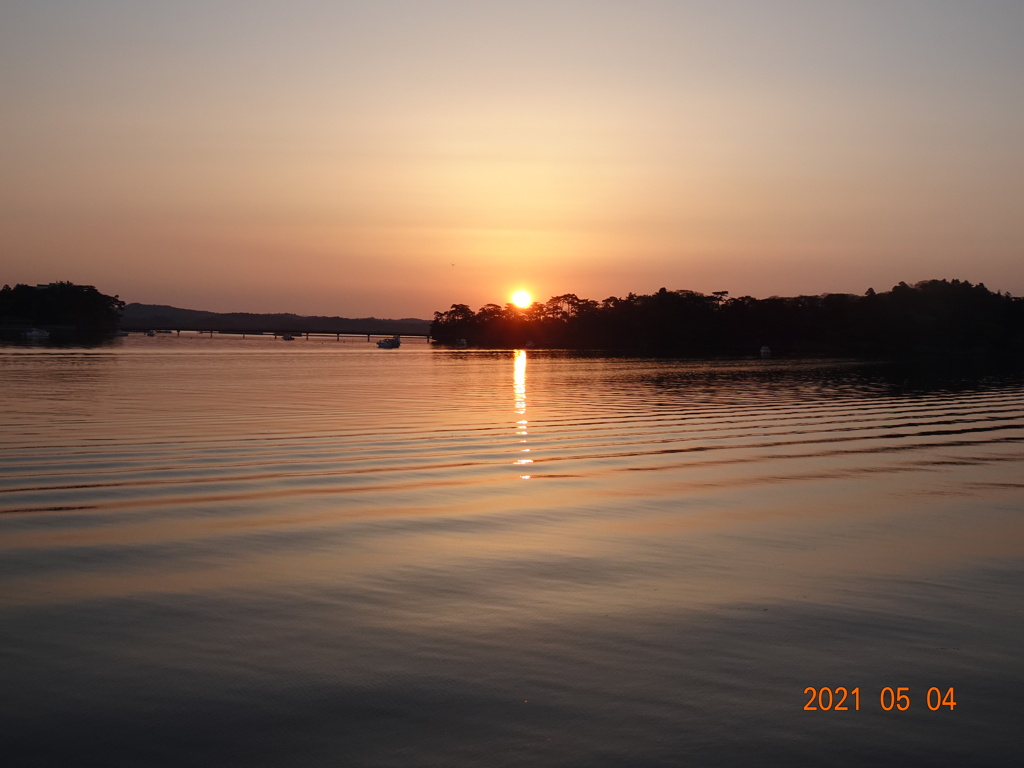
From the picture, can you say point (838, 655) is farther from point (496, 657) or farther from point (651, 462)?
point (651, 462)

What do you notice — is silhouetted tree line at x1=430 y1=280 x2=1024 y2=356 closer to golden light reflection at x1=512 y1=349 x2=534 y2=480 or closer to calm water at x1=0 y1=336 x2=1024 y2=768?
golden light reflection at x1=512 y1=349 x2=534 y2=480

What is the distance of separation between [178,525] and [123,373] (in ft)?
164

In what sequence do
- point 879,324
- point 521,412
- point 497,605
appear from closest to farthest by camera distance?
point 497,605, point 521,412, point 879,324

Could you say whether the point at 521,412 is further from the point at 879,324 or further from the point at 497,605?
the point at 879,324

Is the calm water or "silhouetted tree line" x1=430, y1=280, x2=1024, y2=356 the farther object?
"silhouetted tree line" x1=430, y1=280, x2=1024, y2=356

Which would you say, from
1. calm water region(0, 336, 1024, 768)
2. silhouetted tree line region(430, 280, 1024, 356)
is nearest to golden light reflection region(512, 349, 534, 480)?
calm water region(0, 336, 1024, 768)

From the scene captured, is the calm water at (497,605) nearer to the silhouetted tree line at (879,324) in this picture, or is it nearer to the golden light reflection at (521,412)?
the golden light reflection at (521,412)

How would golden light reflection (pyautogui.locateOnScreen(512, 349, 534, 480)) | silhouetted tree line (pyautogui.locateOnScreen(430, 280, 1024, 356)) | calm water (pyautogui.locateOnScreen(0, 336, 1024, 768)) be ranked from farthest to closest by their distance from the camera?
1. silhouetted tree line (pyautogui.locateOnScreen(430, 280, 1024, 356))
2. golden light reflection (pyautogui.locateOnScreen(512, 349, 534, 480))
3. calm water (pyautogui.locateOnScreen(0, 336, 1024, 768))

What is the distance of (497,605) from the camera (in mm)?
9969

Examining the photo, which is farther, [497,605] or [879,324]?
[879,324]

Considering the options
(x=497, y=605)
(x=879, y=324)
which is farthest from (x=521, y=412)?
(x=879, y=324)

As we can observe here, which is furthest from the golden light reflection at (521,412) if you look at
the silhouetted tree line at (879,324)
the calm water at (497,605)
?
the silhouetted tree line at (879,324)

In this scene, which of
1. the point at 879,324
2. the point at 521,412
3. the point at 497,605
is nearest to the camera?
the point at 497,605

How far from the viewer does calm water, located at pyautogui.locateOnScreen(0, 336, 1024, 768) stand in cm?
679
